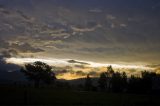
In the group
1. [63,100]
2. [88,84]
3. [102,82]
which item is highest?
[102,82]

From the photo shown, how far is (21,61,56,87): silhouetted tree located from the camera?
448 feet

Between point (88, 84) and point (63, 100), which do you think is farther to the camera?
point (88, 84)

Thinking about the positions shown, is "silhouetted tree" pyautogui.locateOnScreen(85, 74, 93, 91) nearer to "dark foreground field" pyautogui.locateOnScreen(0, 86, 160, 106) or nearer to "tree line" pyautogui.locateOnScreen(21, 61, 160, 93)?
"tree line" pyautogui.locateOnScreen(21, 61, 160, 93)

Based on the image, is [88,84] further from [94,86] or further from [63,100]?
[63,100]

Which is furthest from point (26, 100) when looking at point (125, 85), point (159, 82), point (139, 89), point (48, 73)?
point (125, 85)

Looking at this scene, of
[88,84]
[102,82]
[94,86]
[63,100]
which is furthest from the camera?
[102,82]

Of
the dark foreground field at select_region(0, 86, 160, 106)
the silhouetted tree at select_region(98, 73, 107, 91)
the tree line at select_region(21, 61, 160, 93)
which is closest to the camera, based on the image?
the dark foreground field at select_region(0, 86, 160, 106)

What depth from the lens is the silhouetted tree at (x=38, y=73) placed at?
13650 centimetres

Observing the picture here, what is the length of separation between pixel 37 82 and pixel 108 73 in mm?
55849

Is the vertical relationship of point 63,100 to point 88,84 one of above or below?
below

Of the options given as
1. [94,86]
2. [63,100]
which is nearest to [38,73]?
[94,86]

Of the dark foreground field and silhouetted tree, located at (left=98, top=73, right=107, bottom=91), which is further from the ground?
silhouetted tree, located at (left=98, top=73, right=107, bottom=91)

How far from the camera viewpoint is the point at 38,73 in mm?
137750

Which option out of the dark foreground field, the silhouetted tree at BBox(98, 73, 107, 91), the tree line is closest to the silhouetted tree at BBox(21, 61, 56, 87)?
the tree line
